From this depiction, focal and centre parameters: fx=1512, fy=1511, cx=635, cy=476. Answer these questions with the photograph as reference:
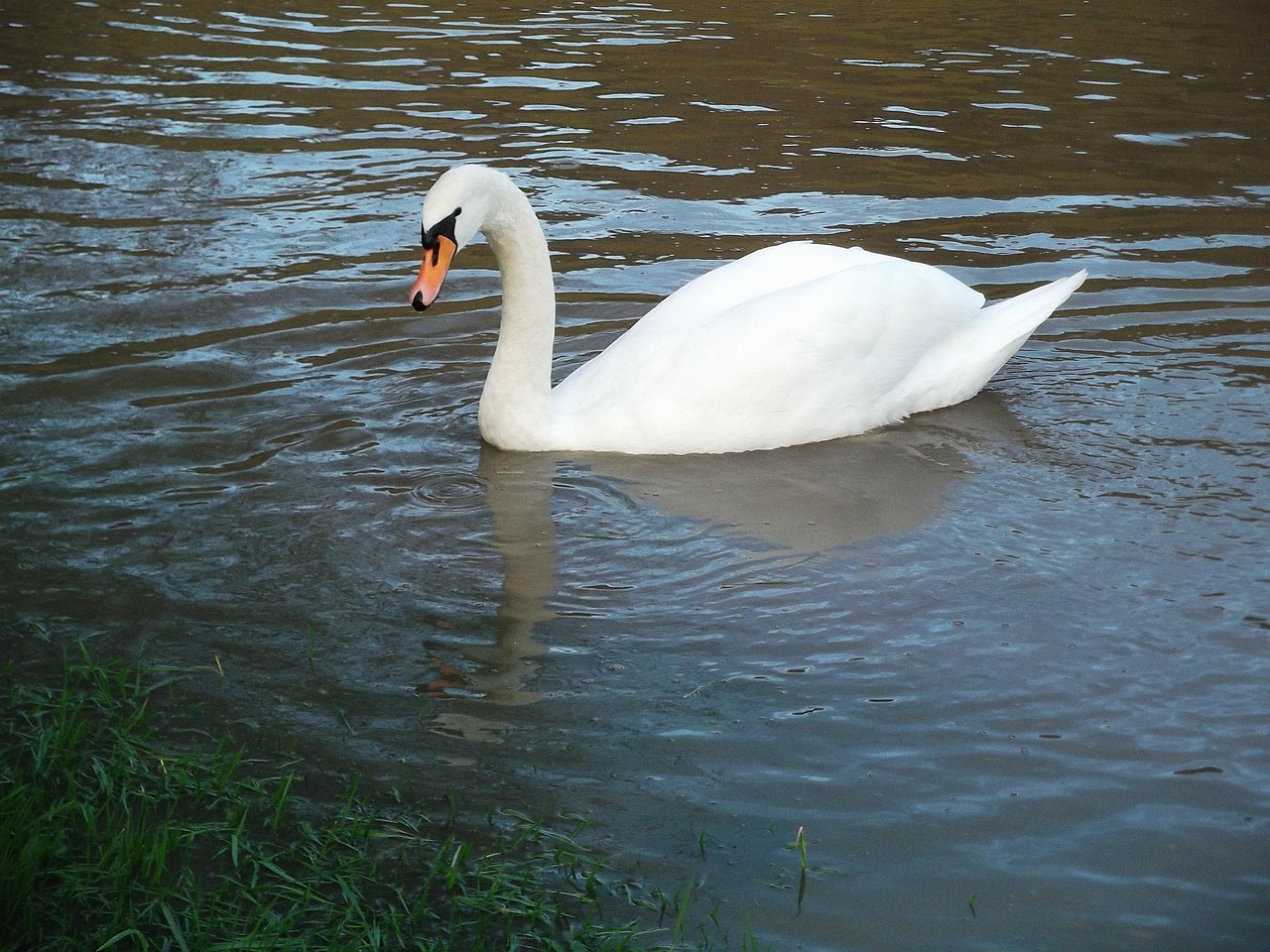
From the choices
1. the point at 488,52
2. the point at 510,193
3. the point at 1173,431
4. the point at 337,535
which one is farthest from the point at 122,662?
the point at 488,52

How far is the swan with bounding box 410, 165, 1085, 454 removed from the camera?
642 cm

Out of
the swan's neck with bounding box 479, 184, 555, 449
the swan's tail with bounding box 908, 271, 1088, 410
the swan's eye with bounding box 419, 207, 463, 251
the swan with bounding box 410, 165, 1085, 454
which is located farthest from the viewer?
the swan's tail with bounding box 908, 271, 1088, 410

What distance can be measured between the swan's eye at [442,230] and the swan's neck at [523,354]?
503mm

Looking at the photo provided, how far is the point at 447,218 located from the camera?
19.4ft

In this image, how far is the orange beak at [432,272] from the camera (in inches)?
223

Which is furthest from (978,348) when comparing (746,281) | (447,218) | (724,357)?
(447,218)

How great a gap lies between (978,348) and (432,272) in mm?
2719

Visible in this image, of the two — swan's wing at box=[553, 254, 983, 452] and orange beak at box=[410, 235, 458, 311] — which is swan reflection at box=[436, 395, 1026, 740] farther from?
orange beak at box=[410, 235, 458, 311]

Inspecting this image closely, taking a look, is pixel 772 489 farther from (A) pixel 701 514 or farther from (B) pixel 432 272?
(B) pixel 432 272

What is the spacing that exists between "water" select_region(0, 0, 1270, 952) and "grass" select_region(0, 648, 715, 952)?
0.71ft

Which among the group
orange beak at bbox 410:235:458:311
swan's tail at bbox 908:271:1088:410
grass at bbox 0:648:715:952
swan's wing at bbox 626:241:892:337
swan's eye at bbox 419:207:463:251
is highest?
swan's eye at bbox 419:207:463:251

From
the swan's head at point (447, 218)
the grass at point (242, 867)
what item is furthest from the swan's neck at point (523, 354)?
the grass at point (242, 867)

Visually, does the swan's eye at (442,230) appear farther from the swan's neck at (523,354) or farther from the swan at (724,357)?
the swan's neck at (523,354)

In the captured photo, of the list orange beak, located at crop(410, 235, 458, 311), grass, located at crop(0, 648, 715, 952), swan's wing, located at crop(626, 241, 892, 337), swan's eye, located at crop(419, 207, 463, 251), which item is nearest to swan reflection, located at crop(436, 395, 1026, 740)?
swan's wing, located at crop(626, 241, 892, 337)
